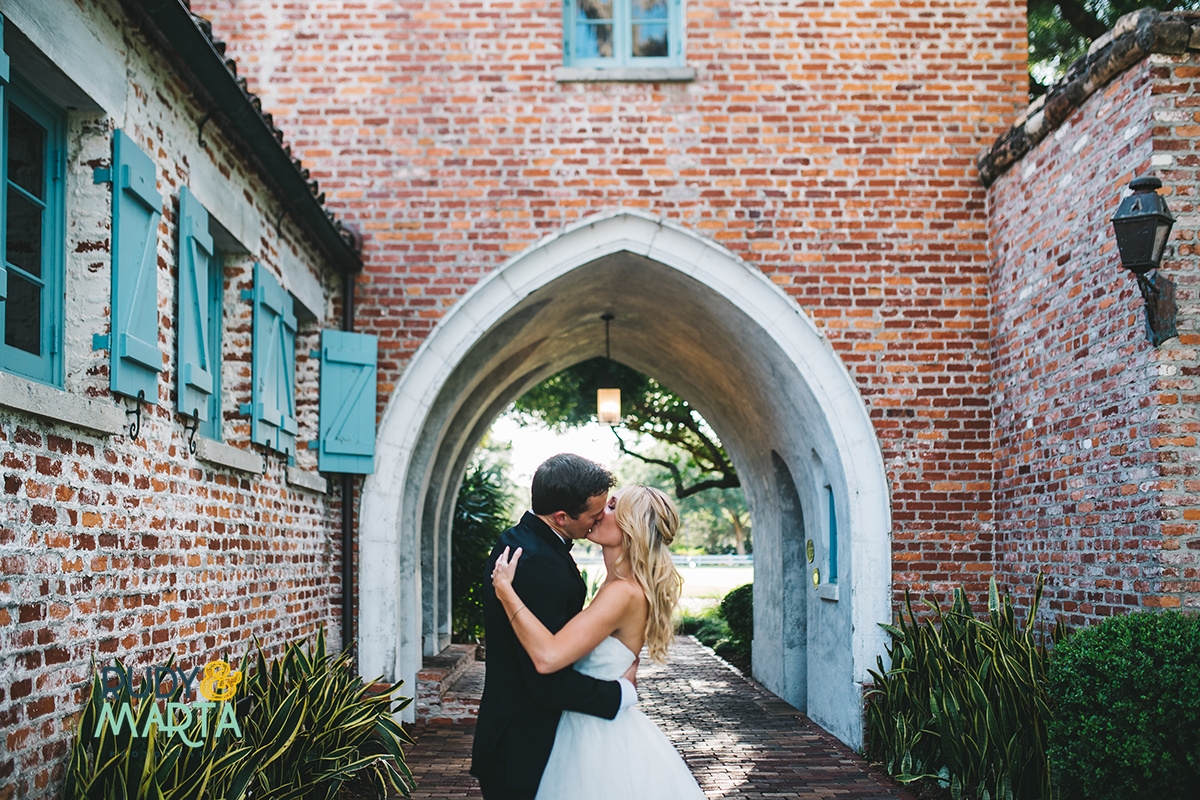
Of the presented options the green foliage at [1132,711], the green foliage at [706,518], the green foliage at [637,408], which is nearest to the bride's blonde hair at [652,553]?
the green foliage at [1132,711]

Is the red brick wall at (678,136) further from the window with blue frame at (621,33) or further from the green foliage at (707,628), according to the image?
the green foliage at (707,628)

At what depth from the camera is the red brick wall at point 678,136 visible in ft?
28.0

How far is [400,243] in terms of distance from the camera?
338 inches

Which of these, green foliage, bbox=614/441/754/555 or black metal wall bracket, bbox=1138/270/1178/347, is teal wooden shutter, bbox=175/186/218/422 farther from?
green foliage, bbox=614/441/754/555

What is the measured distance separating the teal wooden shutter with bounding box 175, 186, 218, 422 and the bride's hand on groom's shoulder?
7.96 ft

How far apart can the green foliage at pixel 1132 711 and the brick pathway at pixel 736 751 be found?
1810 millimetres

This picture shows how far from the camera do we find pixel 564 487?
138 inches

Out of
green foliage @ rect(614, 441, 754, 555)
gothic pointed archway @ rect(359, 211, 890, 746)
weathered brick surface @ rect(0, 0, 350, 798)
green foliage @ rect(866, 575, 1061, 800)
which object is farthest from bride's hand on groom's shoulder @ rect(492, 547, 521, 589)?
green foliage @ rect(614, 441, 754, 555)

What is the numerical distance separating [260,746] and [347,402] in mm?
3888

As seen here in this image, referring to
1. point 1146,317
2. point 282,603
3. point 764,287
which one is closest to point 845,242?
point 764,287

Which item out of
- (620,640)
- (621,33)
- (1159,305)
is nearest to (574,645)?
(620,640)

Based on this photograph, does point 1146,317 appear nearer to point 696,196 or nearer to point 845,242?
point 845,242

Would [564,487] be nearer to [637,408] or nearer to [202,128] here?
[202,128]

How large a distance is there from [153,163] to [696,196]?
4617mm
